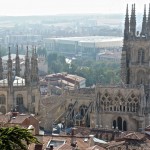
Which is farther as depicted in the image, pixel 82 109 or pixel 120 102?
pixel 82 109

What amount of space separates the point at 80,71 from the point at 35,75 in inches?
2957

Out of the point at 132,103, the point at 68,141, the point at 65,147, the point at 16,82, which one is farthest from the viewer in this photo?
the point at 16,82

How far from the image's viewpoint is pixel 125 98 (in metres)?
63.4

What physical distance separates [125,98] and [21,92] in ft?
43.8

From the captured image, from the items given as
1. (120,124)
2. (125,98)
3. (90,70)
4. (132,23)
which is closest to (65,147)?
(125,98)

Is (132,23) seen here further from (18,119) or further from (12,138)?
(12,138)

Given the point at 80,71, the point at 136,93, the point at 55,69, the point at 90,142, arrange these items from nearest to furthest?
1. the point at 90,142
2. the point at 136,93
3. the point at 80,71
4. the point at 55,69

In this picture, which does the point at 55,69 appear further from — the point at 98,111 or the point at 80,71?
the point at 98,111

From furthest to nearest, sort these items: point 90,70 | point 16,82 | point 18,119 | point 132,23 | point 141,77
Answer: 1. point 90,70
2. point 132,23
3. point 16,82
4. point 141,77
5. point 18,119

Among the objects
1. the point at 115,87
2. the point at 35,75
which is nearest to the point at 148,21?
the point at 115,87

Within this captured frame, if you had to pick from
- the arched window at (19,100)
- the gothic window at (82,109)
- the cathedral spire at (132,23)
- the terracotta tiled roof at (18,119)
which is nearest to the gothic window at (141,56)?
the cathedral spire at (132,23)

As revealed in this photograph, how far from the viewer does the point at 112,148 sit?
43500 millimetres

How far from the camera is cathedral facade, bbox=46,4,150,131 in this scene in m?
63.0

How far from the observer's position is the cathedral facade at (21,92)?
67.1 m
